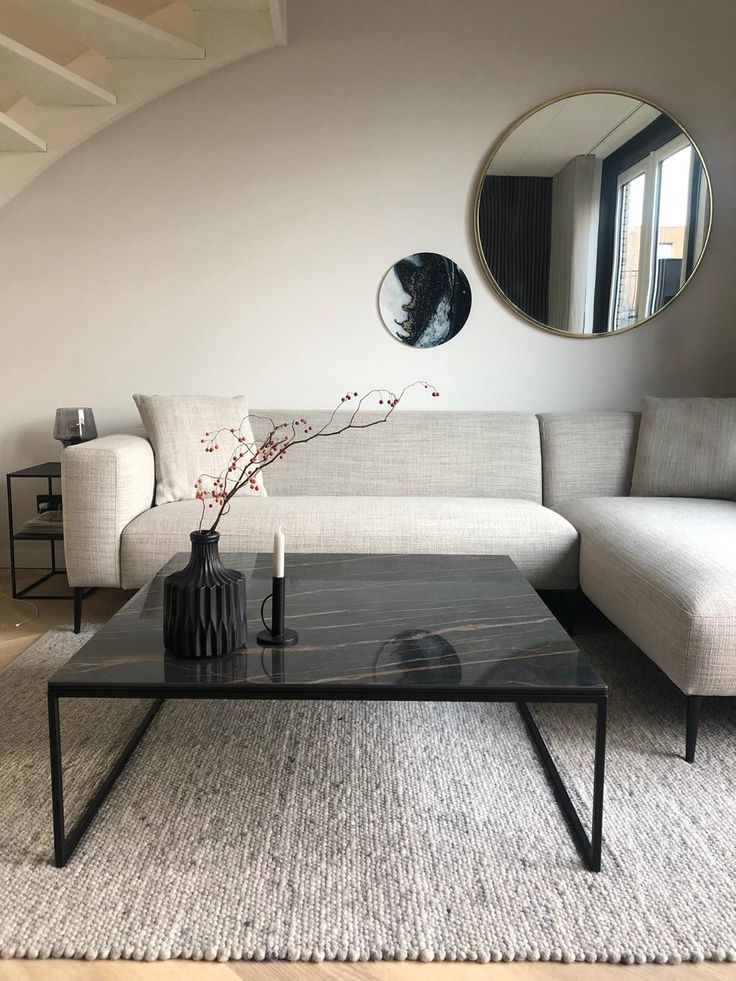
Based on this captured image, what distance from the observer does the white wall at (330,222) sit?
3.13 meters

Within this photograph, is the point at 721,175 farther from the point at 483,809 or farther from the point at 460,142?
the point at 483,809

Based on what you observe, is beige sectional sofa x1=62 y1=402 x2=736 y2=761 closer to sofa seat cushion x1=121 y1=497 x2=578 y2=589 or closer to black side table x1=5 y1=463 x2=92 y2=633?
sofa seat cushion x1=121 y1=497 x2=578 y2=589

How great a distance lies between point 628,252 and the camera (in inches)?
127

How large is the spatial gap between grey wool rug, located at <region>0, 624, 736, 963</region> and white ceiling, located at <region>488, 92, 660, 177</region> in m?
2.24

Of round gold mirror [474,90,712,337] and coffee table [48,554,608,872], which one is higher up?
round gold mirror [474,90,712,337]

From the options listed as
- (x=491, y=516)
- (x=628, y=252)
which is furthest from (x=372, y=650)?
(x=628, y=252)

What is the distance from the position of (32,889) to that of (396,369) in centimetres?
242

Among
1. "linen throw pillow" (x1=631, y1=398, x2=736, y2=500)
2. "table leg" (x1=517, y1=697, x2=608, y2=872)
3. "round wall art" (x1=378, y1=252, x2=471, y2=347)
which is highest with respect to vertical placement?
"round wall art" (x1=378, y1=252, x2=471, y2=347)

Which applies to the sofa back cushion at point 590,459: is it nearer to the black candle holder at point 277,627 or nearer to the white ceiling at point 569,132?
the white ceiling at point 569,132

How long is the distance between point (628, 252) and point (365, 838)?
2.67 metres

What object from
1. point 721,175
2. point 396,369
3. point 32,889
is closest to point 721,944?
point 32,889

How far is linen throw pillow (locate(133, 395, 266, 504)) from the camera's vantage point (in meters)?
2.75

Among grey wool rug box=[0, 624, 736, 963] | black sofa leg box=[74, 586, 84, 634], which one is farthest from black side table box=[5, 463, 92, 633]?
grey wool rug box=[0, 624, 736, 963]

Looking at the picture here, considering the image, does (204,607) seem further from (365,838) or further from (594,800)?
(594,800)
